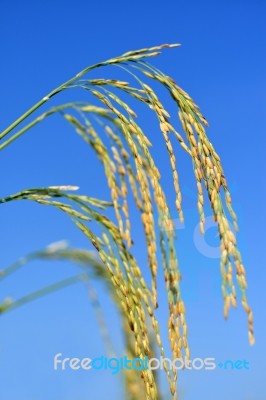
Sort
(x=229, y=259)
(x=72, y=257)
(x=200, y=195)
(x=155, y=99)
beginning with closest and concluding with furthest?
(x=229, y=259), (x=200, y=195), (x=155, y=99), (x=72, y=257)

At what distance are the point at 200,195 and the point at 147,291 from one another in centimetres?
23

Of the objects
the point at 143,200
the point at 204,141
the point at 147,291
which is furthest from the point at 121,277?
the point at 204,141

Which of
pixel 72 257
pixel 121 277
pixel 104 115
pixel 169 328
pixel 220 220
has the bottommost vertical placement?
pixel 169 328

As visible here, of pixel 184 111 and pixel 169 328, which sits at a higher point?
pixel 184 111

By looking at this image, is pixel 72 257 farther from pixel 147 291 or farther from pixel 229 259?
pixel 229 259

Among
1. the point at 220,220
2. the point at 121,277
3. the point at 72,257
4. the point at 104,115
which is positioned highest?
the point at 104,115

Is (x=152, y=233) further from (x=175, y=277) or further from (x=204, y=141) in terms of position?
(x=204, y=141)

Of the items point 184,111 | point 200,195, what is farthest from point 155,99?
point 200,195

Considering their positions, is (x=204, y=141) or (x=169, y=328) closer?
(x=169, y=328)

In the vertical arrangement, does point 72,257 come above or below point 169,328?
above

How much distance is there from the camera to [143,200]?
1.38 metres

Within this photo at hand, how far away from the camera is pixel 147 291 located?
4.56 feet

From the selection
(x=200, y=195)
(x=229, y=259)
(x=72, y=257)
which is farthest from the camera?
(x=72, y=257)

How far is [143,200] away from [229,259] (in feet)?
0.71
